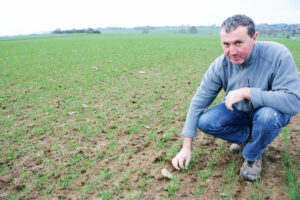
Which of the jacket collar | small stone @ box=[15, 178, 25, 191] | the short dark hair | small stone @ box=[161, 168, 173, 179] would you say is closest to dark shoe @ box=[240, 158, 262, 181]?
small stone @ box=[161, 168, 173, 179]

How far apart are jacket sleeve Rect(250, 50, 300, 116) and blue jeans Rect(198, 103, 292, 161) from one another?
0.24ft

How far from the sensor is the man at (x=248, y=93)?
1914mm

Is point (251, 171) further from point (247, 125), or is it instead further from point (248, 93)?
point (248, 93)

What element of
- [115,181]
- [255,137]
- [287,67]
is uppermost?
[287,67]

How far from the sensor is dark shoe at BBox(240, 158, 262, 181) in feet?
6.80

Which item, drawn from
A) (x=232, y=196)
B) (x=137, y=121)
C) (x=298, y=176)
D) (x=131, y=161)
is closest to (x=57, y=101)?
(x=137, y=121)

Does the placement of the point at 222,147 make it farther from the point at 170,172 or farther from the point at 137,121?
the point at 137,121

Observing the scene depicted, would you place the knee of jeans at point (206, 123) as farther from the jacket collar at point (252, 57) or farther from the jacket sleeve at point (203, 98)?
the jacket collar at point (252, 57)

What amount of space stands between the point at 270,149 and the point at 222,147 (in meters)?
0.54

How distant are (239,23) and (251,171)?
1.36 meters

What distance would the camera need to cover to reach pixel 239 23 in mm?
1908

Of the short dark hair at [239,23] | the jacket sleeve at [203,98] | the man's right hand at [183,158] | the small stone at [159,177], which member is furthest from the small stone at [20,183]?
the short dark hair at [239,23]

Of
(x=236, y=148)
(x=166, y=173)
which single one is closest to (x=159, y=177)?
(x=166, y=173)

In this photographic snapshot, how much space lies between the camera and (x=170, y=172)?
2330 mm
